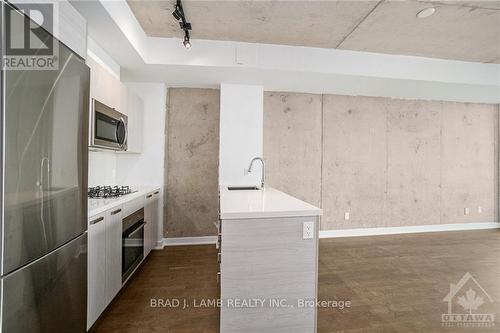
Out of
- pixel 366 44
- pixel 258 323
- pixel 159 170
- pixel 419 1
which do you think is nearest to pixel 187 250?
pixel 159 170

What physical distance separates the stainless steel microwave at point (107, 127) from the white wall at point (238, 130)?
140 cm

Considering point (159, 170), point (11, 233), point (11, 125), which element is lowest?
point (11, 233)

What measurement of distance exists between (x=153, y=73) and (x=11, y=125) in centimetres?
259

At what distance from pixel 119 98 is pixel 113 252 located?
5.57 feet

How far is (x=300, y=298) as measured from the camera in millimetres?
1670

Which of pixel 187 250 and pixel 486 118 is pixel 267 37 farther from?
pixel 486 118

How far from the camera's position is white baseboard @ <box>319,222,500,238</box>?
4430 millimetres

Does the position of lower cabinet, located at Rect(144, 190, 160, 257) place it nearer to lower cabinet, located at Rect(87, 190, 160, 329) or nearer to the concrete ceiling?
lower cabinet, located at Rect(87, 190, 160, 329)

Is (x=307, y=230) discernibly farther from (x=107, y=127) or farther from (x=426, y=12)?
(x=426, y=12)

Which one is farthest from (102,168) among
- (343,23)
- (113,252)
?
(343,23)

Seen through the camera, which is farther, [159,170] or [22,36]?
[159,170]

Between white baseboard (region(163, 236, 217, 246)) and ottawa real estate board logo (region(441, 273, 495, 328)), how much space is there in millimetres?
3002

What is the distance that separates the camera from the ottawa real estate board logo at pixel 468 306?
6.85ft

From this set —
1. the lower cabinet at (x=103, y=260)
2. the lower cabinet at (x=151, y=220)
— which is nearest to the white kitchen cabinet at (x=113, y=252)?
the lower cabinet at (x=103, y=260)
